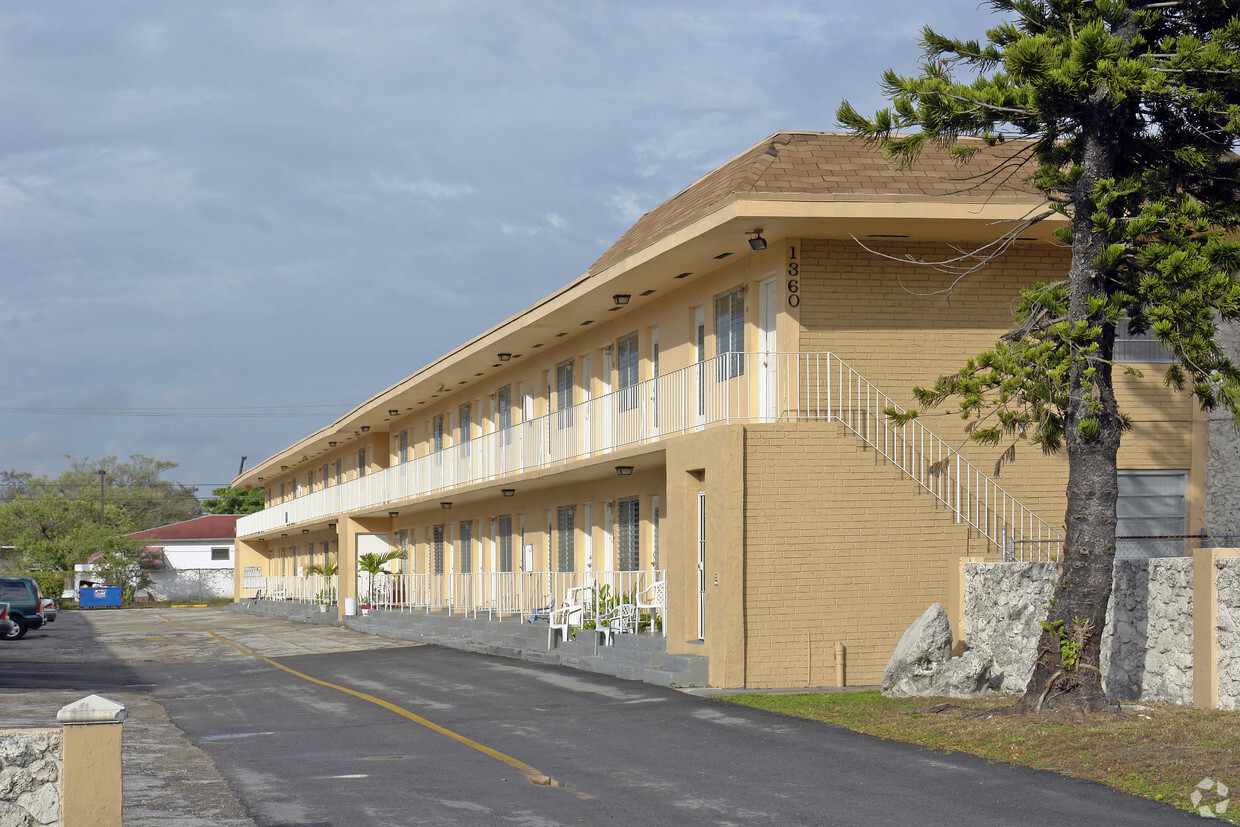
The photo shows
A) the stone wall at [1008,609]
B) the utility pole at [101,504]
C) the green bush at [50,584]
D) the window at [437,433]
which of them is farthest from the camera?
the utility pole at [101,504]

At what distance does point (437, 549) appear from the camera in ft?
129

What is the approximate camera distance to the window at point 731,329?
20.9m

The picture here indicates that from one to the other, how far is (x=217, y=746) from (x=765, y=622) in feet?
23.8

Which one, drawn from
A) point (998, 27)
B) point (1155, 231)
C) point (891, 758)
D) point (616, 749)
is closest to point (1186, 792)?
point (891, 758)

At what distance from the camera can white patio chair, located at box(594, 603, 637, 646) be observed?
21.4m

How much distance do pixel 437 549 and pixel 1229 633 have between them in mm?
28170

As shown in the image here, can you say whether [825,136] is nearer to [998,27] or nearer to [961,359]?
[961,359]

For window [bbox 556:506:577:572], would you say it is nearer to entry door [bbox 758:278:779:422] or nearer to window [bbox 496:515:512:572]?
window [bbox 496:515:512:572]

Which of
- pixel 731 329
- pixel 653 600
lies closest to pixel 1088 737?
pixel 653 600

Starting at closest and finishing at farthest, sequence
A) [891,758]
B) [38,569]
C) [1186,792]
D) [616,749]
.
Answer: [1186,792] → [891,758] → [616,749] → [38,569]

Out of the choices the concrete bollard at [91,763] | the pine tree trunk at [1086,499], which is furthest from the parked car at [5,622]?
the concrete bollard at [91,763]

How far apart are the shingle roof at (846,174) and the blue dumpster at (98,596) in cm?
5868

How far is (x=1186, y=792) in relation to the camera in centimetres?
969

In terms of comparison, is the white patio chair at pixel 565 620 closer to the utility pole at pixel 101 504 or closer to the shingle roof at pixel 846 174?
the shingle roof at pixel 846 174
